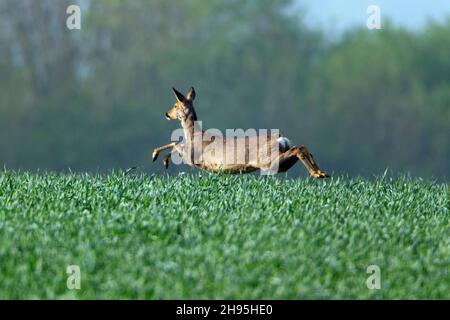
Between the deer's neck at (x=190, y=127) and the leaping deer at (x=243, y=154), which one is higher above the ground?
the deer's neck at (x=190, y=127)

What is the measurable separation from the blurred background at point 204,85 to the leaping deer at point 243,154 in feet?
98.2

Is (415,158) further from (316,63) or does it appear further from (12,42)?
(12,42)

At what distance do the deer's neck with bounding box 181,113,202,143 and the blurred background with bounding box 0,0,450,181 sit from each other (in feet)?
97.1

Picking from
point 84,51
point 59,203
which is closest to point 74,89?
point 84,51

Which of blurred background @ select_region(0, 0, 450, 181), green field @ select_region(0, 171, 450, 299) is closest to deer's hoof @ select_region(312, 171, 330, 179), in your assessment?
green field @ select_region(0, 171, 450, 299)

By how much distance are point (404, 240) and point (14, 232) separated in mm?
3424

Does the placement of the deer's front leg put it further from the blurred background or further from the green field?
the blurred background

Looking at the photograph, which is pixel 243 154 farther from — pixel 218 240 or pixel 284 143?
pixel 218 240

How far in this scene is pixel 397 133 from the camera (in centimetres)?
4356

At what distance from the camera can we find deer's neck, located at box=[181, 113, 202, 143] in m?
12.1

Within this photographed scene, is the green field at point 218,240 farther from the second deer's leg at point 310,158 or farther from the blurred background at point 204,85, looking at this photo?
the blurred background at point 204,85

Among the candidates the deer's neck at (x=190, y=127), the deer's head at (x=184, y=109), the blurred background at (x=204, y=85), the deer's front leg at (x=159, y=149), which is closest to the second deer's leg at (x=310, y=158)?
the deer's neck at (x=190, y=127)

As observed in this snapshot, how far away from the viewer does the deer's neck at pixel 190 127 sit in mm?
12055
